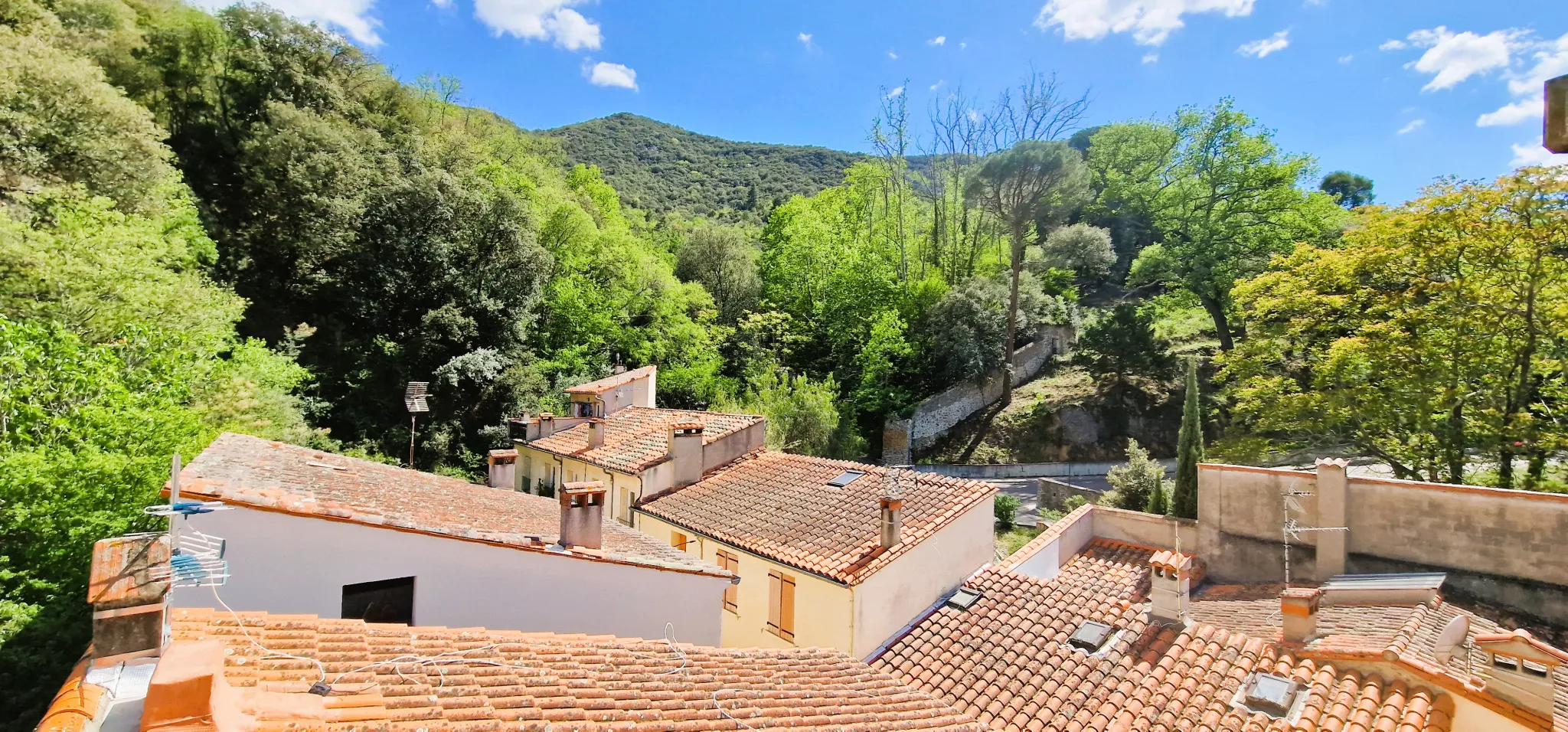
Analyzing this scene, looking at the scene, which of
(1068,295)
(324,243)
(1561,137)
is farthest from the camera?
(1068,295)

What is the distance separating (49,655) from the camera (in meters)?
5.85

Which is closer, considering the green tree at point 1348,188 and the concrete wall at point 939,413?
the concrete wall at point 939,413

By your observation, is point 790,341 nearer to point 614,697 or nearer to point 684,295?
point 684,295

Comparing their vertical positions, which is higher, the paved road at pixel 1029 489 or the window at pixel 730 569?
the window at pixel 730 569

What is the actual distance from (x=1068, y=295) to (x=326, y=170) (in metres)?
35.0

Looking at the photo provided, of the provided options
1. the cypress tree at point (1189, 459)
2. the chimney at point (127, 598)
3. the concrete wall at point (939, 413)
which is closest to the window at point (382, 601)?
the chimney at point (127, 598)

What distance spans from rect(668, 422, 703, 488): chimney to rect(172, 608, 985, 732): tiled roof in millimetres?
8212

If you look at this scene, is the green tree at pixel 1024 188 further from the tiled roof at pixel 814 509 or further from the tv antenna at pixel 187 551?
the tv antenna at pixel 187 551

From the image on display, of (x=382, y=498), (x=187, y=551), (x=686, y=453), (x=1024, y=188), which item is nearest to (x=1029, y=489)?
(x=1024, y=188)

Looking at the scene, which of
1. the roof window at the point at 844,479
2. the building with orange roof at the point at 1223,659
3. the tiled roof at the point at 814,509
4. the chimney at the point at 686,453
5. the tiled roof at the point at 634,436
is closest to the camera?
the building with orange roof at the point at 1223,659

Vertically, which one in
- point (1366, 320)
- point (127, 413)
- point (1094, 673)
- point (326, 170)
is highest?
point (326, 170)

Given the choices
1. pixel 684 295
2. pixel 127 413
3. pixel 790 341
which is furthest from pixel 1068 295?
pixel 127 413

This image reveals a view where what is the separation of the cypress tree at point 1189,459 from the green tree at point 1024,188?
434 inches

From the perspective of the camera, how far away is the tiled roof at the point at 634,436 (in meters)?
15.3
